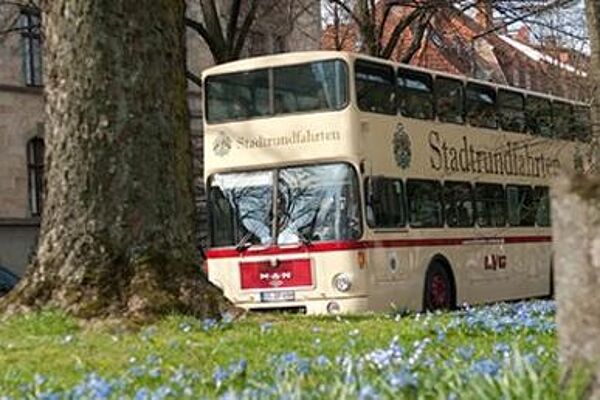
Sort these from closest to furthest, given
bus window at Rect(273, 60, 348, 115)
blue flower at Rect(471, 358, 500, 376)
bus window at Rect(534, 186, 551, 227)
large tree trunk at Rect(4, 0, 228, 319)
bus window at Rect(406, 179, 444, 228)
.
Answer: blue flower at Rect(471, 358, 500, 376) < large tree trunk at Rect(4, 0, 228, 319) < bus window at Rect(273, 60, 348, 115) < bus window at Rect(406, 179, 444, 228) < bus window at Rect(534, 186, 551, 227)

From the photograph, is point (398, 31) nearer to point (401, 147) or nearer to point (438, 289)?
point (438, 289)

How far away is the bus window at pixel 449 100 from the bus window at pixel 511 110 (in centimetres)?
155

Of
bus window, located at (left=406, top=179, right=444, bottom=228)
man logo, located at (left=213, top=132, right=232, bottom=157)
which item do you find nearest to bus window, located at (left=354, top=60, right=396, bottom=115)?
bus window, located at (left=406, top=179, right=444, bottom=228)

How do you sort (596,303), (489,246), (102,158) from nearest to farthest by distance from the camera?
(596,303) → (102,158) → (489,246)

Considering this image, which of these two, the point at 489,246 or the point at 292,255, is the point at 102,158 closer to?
the point at 292,255

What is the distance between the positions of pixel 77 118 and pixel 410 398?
7.09 m

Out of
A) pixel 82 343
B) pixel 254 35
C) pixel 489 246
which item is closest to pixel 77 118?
pixel 82 343

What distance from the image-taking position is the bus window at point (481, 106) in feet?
Result: 74.7

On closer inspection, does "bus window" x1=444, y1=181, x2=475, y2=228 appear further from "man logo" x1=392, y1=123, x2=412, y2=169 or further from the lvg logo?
"man logo" x1=392, y1=123, x2=412, y2=169

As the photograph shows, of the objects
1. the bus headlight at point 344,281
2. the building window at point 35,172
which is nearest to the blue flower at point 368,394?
the bus headlight at point 344,281

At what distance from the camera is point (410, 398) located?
4641 mm

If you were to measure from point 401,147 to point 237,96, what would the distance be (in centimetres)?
263

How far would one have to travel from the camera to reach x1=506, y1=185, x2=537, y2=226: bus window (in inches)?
931

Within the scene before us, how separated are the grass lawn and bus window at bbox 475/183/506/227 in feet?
34.4
